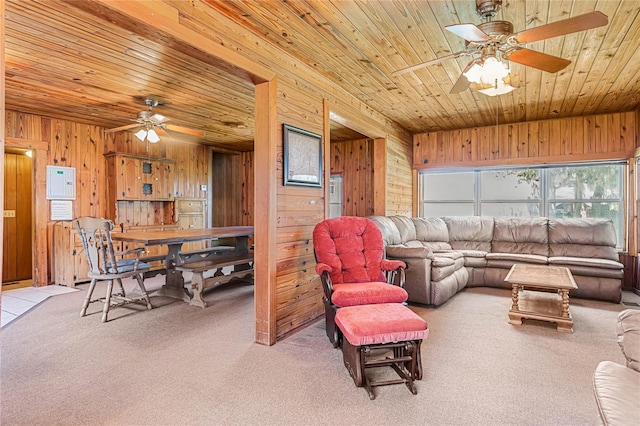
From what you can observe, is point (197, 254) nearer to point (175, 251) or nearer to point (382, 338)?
point (175, 251)

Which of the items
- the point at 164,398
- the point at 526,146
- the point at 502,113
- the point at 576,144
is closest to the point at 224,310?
the point at 164,398

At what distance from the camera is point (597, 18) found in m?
1.85

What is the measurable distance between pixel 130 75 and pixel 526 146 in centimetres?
570

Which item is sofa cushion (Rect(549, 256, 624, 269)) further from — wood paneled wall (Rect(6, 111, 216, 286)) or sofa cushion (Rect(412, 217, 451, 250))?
wood paneled wall (Rect(6, 111, 216, 286))

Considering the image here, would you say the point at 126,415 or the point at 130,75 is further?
the point at 130,75

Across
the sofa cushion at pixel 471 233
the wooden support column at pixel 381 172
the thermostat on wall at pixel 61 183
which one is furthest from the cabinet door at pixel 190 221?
the sofa cushion at pixel 471 233

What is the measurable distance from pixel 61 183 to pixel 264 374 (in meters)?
4.85

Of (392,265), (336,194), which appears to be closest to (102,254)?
(392,265)

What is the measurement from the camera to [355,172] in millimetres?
6812

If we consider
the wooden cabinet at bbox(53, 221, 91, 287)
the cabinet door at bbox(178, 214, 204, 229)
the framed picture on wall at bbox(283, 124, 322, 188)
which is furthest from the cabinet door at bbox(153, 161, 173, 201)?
the framed picture on wall at bbox(283, 124, 322, 188)

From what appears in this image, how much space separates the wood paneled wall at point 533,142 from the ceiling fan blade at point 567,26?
13.0 ft

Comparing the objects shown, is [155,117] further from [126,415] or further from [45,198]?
[126,415]

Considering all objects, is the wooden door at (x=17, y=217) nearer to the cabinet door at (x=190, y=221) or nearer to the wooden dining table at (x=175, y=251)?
the cabinet door at (x=190, y=221)

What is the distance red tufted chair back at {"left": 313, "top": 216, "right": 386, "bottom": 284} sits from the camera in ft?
10.1
